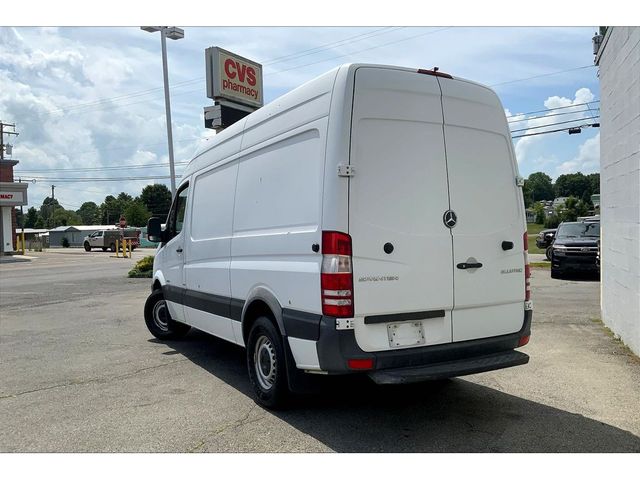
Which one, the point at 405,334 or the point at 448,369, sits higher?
the point at 405,334

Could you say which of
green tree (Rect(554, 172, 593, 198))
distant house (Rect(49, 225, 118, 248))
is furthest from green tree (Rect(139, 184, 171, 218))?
green tree (Rect(554, 172, 593, 198))

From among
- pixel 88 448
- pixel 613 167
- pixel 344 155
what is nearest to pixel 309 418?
pixel 88 448

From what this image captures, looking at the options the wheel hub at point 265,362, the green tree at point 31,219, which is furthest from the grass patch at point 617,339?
the green tree at point 31,219

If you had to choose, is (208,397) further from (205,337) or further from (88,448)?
(205,337)

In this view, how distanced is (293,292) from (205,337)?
4.45 m

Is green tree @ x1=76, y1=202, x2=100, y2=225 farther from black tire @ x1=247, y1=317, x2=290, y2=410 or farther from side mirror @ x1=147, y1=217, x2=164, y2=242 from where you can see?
black tire @ x1=247, y1=317, x2=290, y2=410

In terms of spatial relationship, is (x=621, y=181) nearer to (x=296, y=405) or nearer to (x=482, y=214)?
(x=482, y=214)

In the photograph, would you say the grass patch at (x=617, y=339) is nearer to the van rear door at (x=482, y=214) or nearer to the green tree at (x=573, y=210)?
the van rear door at (x=482, y=214)

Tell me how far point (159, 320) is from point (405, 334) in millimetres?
5122

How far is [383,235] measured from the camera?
416 centimetres

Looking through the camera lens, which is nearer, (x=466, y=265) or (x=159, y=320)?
(x=466, y=265)

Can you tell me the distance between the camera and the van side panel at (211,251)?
579cm

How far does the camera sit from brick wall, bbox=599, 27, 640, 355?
20.6 feet

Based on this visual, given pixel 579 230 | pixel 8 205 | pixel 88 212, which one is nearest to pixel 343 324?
pixel 579 230
